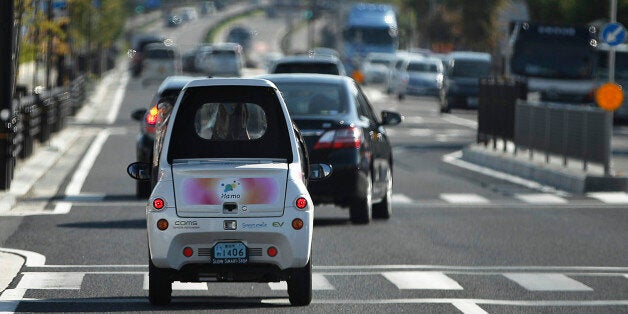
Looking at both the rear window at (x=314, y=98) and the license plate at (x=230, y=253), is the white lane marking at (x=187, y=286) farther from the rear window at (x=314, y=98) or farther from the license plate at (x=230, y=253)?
the rear window at (x=314, y=98)

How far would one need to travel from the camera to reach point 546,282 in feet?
45.7

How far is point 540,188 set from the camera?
26.4m

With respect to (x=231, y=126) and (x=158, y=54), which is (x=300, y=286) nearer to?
(x=231, y=126)

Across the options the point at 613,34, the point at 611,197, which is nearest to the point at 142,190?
the point at 611,197

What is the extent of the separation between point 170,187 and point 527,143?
20.5 metres

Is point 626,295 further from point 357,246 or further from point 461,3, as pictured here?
point 461,3

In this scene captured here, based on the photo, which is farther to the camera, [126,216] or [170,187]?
[126,216]

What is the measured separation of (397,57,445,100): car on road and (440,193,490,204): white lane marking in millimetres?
44914

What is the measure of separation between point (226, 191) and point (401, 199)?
40.0 feet

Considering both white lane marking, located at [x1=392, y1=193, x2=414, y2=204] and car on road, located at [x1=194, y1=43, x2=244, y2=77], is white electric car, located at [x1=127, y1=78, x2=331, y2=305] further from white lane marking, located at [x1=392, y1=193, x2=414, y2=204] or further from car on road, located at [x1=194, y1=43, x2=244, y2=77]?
car on road, located at [x1=194, y1=43, x2=244, y2=77]

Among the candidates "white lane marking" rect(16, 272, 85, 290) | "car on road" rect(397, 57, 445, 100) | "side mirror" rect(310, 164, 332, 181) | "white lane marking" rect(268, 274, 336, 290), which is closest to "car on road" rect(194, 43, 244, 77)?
"car on road" rect(397, 57, 445, 100)

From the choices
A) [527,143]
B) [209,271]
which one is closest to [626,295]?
[209,271]

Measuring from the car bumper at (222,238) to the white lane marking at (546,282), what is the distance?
2.71 meters

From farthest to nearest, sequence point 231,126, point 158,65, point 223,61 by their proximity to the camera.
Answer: point 223,61, point 158,65, point 231,126
